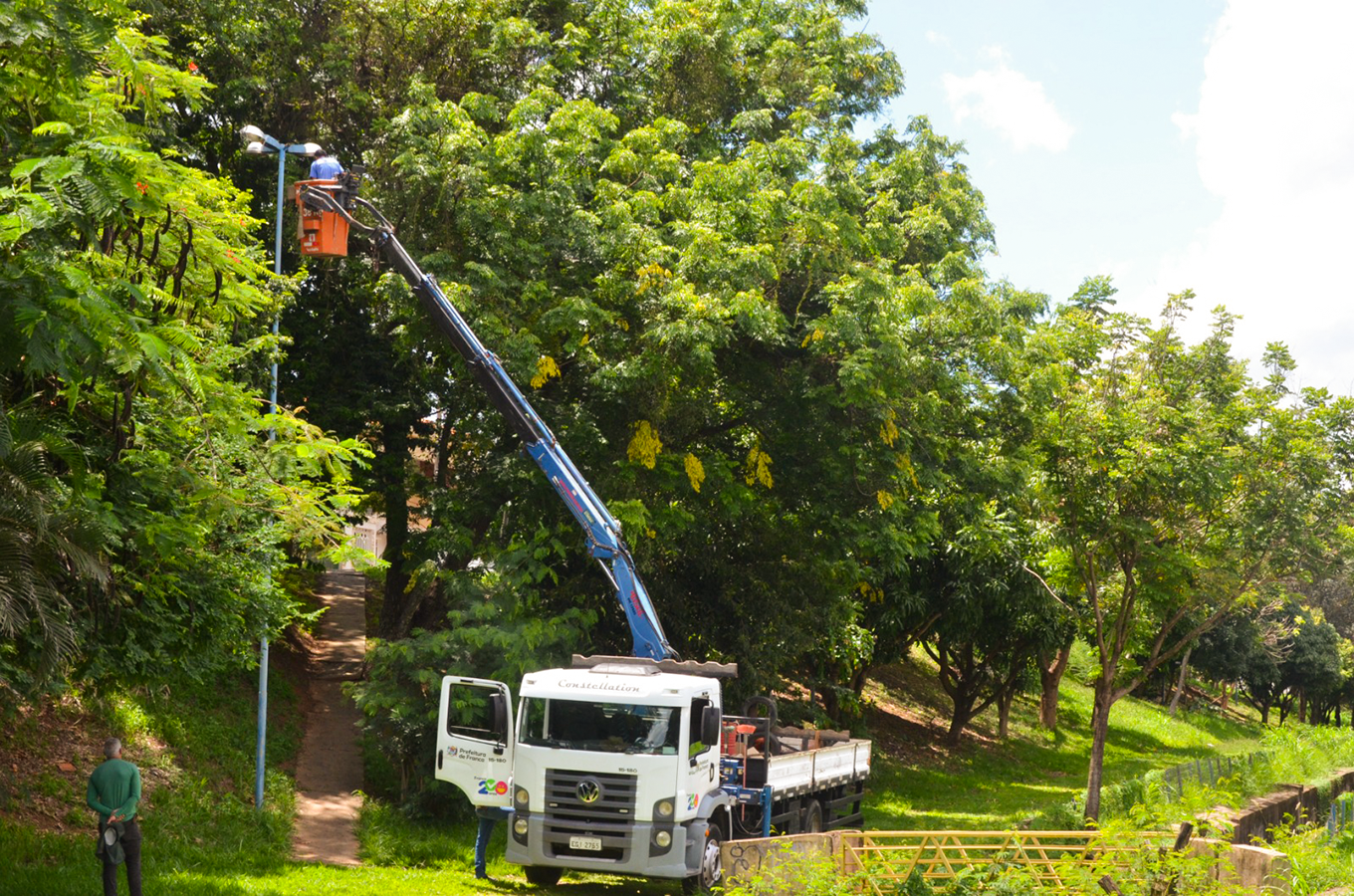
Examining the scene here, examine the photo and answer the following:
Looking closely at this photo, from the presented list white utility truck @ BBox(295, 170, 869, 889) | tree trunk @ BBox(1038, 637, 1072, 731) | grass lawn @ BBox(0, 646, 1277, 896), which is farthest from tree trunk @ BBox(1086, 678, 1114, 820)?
tree trunk @ BBox(1038, 637, 1072, 731)

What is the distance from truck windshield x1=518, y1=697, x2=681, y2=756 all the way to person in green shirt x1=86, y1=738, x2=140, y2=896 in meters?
4.14

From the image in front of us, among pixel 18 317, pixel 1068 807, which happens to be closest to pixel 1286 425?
pixel 1068 807

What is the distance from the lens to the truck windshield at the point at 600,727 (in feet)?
45.1

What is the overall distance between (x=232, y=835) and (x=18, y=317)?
9.70 metres

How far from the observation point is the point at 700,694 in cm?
1416

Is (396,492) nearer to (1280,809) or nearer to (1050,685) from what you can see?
(1280,809)

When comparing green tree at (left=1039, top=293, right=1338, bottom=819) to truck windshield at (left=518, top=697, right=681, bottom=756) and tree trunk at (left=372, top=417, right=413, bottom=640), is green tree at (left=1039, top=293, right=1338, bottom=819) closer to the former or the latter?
truck windshield at (left=518, top=697, right=681, bottom=756)

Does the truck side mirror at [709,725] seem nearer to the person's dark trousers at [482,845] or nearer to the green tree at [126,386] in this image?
the person's dark trousers at [482,845]

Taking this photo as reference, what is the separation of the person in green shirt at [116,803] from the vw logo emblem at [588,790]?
14.6ft

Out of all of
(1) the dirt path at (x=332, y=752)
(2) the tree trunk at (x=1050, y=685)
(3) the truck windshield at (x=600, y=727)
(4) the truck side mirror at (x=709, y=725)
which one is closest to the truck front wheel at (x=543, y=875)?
(3) the truck windshield at (x=600, y=727)

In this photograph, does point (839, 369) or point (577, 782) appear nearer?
point (577, 782)

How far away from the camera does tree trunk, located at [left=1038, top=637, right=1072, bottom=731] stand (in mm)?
36903

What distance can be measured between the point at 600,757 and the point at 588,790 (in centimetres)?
38

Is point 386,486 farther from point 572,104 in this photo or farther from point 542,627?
point 572,104
